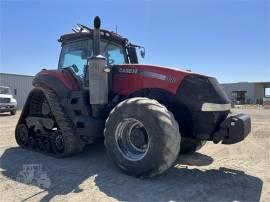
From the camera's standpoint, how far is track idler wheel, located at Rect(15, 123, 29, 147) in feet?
25.1

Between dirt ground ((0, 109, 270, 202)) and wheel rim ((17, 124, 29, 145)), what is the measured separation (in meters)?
0.51

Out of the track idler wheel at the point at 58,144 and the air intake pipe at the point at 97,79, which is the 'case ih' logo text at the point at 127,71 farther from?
the track idler wheel at the point at 58,144

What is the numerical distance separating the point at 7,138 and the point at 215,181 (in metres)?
6.91

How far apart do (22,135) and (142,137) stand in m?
3.86

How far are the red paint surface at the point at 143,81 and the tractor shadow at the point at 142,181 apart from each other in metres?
1.46

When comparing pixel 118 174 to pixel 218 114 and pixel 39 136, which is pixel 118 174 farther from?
pixel 39 136

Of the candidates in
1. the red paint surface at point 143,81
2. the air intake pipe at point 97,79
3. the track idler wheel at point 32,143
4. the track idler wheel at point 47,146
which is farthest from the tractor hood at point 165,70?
the track idler wheel at point 32,143

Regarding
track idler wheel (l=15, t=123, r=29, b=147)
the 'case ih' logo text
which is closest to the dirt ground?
track idler wheel (l=15, t=123, r=29, b=147)

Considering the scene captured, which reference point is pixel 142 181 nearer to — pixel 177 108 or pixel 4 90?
pixel 177 108

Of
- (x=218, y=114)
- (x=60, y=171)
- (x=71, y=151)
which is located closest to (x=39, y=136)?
(x=71, y=151)

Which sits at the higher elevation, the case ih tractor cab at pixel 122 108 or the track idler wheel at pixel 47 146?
the case ih tractor cab at pixel 122 108

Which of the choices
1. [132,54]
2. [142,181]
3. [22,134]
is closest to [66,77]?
[132,54]

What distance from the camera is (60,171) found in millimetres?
5523

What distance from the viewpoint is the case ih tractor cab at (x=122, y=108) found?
4949 millimetres
